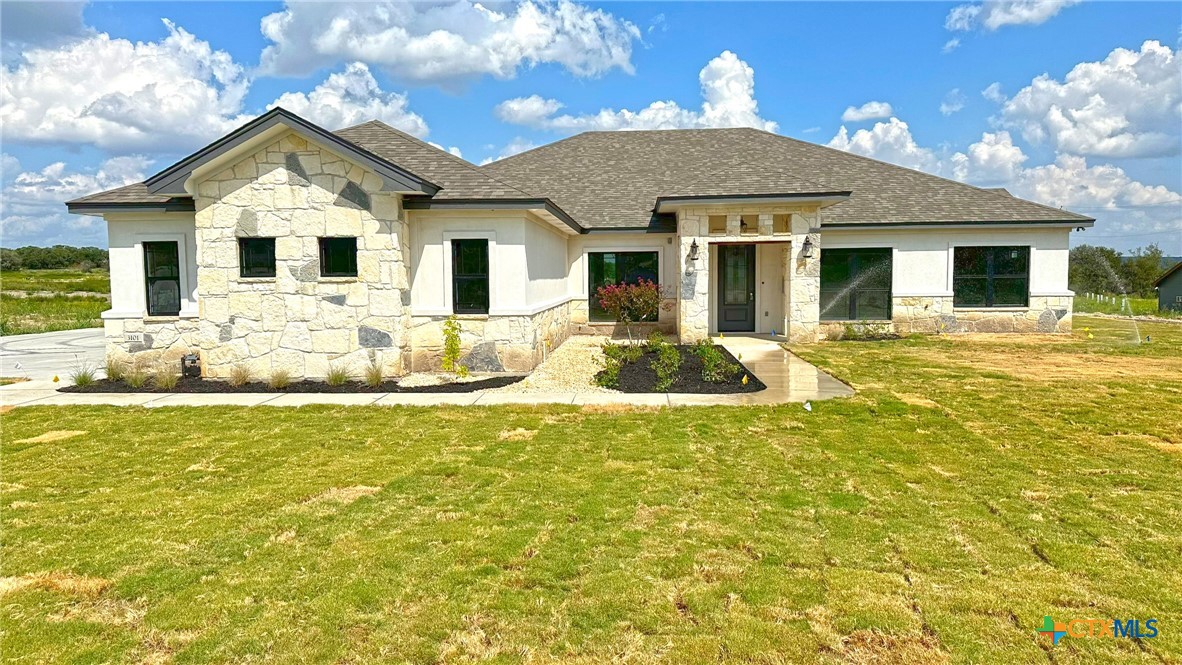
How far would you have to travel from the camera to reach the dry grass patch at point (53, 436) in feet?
25.2

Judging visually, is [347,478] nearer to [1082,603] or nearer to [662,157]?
[1082,603]

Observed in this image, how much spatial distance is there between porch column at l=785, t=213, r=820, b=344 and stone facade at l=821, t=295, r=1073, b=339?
1947 mm

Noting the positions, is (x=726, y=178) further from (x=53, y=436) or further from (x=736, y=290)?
(x=53, y=436)

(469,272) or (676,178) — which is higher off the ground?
(676,178)

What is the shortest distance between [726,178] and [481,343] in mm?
9526

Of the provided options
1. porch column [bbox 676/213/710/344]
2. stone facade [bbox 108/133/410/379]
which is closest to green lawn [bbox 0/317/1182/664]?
stone facade [bbox 108/133/410/379]

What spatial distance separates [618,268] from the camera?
2011cm

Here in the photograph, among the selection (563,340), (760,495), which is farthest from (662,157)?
(760,495)

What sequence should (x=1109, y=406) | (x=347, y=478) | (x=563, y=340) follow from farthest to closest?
(x=563, y=340), (x=1109, y=406), (x=347, y=478)

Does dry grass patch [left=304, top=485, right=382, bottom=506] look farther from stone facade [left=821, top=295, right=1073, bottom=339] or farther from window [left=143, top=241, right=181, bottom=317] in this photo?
stone facade [left=821, top=295, right=1073, bottom=339]

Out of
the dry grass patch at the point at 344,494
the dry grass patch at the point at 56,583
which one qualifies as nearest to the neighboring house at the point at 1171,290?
the dry grass patch at the point at 344,494

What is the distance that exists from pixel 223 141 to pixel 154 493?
295 inches

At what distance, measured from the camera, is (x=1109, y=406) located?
8.91m

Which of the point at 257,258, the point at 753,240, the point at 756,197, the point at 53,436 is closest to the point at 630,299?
the point at 753,240
